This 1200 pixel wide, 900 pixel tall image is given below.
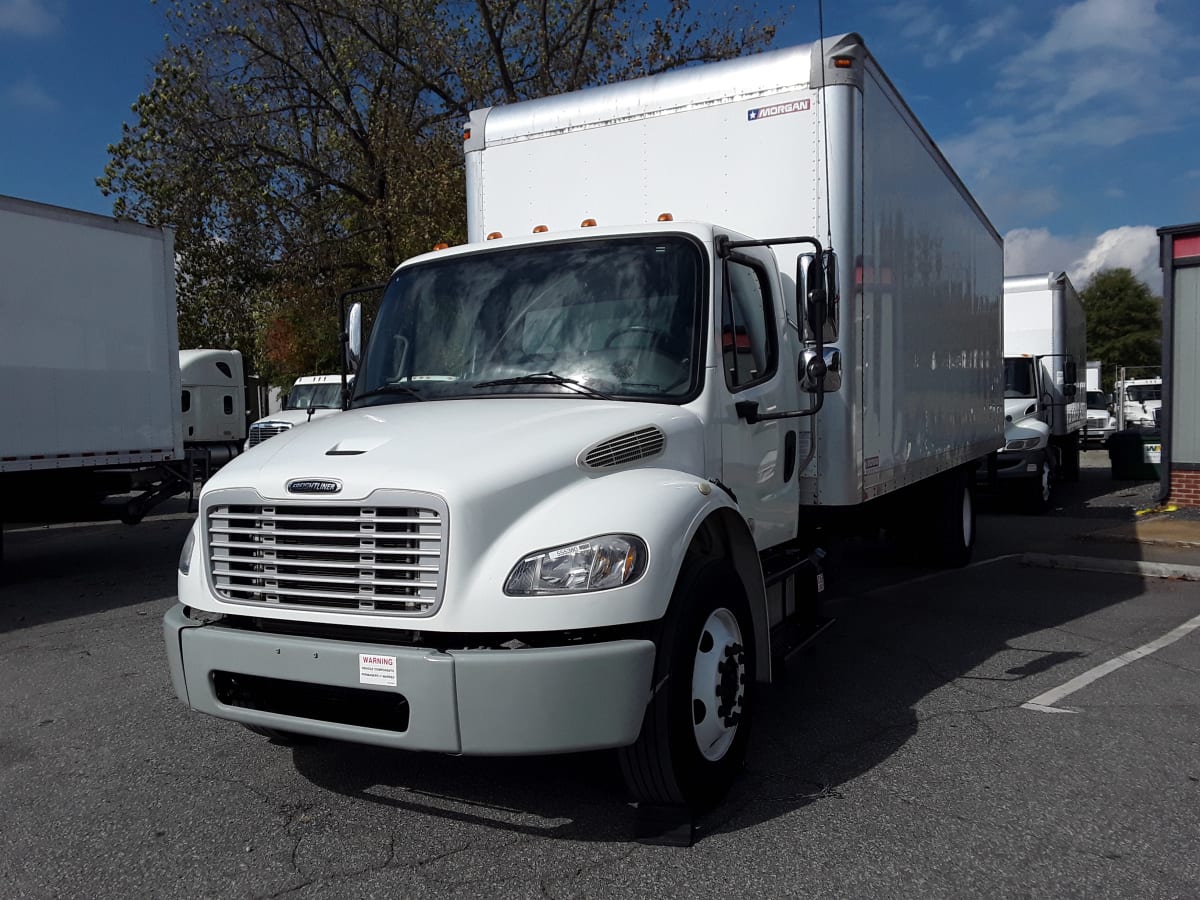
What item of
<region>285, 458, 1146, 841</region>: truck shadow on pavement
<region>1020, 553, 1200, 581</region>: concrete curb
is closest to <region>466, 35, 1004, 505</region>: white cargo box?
<region>285, 458, 1146, 841</region>: truck shadow on pavement

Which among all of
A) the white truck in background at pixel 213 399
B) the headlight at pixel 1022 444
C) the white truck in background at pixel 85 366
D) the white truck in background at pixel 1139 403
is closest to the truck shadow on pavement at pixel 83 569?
the white truck in background at pixel 85 366

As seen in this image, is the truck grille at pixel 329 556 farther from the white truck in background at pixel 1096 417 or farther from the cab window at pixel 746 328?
the white truck in background at pixel 1096 417

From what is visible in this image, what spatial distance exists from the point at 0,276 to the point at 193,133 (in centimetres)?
1251

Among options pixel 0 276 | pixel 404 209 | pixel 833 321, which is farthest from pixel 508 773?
pixel 404 209

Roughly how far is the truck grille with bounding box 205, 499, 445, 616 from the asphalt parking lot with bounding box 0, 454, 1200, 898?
938mm

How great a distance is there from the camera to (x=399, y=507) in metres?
3.51

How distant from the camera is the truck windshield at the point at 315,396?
20355 mm

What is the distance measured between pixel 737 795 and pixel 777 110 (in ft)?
11.6

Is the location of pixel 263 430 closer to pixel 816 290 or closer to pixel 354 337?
pixel 354 337

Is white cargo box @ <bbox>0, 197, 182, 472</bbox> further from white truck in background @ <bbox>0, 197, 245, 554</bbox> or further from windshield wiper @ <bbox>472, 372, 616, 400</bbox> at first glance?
windshield wiper @ <bbox>472, 372, 616, 400</bbox>

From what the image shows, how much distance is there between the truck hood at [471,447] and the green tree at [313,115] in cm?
1582

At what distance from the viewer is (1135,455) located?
1878 centimetres

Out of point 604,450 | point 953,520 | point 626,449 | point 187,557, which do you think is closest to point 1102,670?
point 953,520

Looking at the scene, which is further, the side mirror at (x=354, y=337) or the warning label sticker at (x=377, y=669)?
the side mirror at (x=354, y=337)
